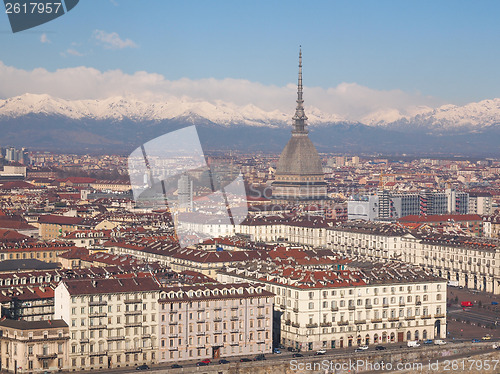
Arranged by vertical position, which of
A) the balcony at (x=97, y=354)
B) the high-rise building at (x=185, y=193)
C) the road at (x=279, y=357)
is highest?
the high-rise building at (x=185, y=193)

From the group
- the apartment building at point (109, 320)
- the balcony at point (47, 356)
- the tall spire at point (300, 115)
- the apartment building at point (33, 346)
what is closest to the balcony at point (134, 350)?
the apartment building at point (109, 320)

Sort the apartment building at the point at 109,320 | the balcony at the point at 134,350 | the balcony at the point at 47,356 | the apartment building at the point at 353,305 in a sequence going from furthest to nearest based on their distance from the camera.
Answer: the apartment building at the point at 353,305 < the balcony at the point at 134,350 < the apartment building at the point at 109,320 < the balcony at the point at 47,356

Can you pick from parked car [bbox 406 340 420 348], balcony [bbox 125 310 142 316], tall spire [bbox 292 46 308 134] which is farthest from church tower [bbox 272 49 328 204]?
balcony [bbox 125 310 142 316]

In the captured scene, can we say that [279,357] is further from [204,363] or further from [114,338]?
[114,338]

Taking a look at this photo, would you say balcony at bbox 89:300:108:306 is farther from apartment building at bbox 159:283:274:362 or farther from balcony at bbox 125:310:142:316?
apartment building at bbox 159:283:274:362

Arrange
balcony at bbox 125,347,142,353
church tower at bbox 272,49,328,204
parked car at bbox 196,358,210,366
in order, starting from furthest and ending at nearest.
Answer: church tower at bbox 272,49,328,204
balcony at bbox 125,347,142,353
parked car at bbox 196,358,210,366

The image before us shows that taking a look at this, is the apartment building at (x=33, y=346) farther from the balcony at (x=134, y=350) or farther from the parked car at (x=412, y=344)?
the parked car at (x=412, y=344)

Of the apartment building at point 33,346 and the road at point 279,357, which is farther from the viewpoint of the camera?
the road at point 279,357
